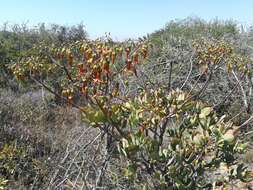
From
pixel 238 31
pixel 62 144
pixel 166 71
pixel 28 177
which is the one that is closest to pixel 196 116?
pixel 28 177

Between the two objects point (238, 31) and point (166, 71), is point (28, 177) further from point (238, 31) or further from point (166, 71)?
point (238, 31)

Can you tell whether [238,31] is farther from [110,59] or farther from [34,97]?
[110,59]

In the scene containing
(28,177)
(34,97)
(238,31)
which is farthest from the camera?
(238,31)

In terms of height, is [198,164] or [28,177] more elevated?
[198,164]

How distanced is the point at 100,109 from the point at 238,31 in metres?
12.0

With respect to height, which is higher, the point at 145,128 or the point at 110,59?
the point at 110,59

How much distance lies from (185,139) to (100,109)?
0.51m

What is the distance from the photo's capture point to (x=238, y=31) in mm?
13750

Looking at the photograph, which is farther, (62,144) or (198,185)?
(62,144)

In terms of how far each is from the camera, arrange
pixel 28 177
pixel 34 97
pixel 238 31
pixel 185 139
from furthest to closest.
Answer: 1. pixel 238 31
2. pixel 34 97
3. pixel 28 177
4. pixel 185 139

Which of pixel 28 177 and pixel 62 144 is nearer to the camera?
pixel 28 177

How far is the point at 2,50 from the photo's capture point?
11586 millimetres

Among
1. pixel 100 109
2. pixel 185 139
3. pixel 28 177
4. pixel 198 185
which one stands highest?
pixel 100 109

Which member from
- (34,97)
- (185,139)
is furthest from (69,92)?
(34,97)
